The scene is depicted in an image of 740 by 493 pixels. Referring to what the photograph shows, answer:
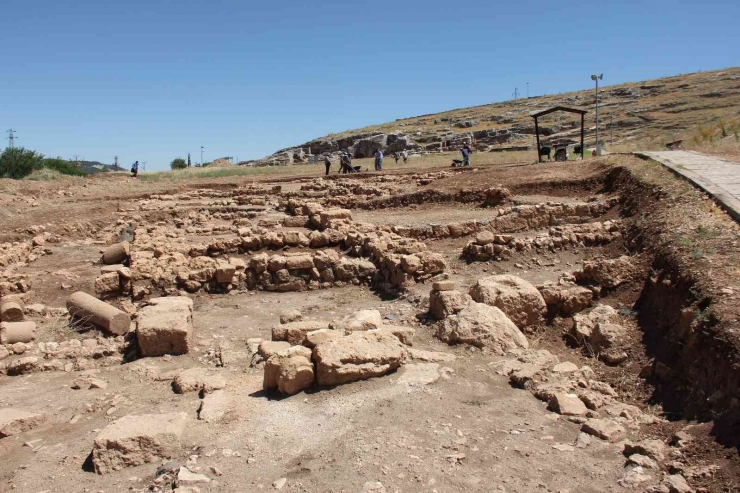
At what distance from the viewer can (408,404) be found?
4.21 m

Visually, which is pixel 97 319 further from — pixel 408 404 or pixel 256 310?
pixel 408 404

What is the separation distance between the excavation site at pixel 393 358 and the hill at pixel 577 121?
35.3 meters

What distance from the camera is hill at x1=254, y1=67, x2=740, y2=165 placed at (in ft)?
145

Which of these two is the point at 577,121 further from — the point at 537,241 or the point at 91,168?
the point at 91,168

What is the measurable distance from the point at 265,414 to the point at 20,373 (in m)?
3.41

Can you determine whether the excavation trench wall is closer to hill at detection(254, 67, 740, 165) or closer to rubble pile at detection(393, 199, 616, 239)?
rubble pile at detection(393, 199, 616, 239)

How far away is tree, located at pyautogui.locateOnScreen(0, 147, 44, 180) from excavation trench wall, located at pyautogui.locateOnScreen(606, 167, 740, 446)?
38.4 m

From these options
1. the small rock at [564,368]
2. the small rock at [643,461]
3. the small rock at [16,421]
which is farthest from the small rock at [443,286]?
the small rock at [16,421]

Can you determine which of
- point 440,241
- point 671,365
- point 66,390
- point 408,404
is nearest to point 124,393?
point 66,390

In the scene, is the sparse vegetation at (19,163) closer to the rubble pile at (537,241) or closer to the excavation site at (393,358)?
the excavation site at (393,358)

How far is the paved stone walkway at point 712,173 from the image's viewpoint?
790 centimetres

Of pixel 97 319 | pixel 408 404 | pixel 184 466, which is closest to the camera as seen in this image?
pixel 184 466

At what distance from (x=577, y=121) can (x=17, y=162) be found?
4537 centimetres

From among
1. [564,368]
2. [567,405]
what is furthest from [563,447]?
[564,368]
